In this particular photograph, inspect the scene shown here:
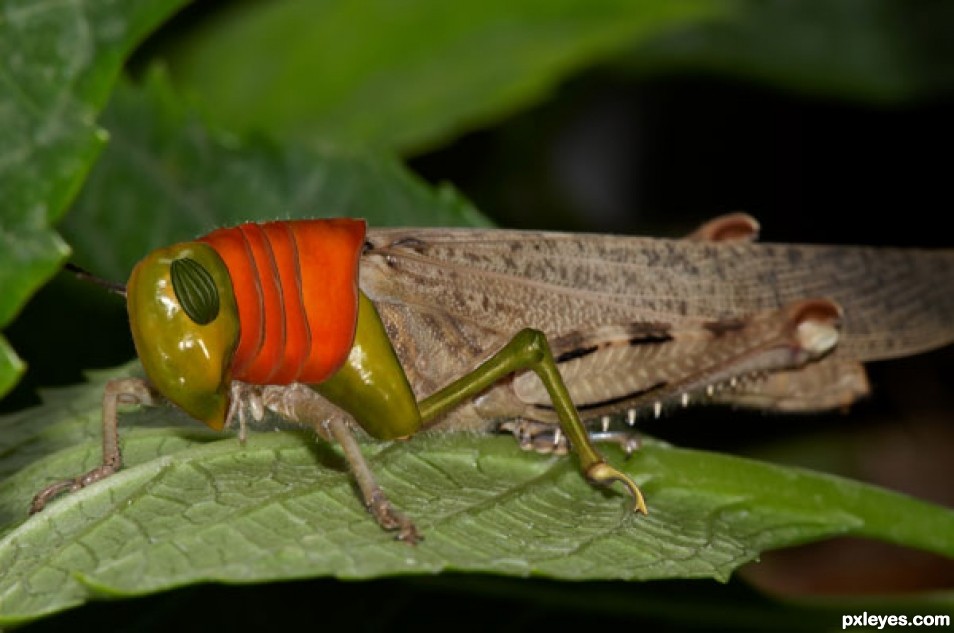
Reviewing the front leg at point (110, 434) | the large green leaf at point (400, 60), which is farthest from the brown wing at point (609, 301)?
the large green leaf at point (400, 60)

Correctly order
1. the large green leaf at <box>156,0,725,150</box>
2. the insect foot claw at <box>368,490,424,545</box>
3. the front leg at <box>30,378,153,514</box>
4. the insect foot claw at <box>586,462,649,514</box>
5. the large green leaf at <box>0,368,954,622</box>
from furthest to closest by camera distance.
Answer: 1. the large green leaf at <box>156,0,725,150</box>
2. the insect foot claw at <box>586,462,649,514</box>
3. the front leg at <box>30,378,153,514</box>
4. the insect foot claw at <box>368,490,424,545</box>
5. the large green leaf at <box>0,368,954,622</box>

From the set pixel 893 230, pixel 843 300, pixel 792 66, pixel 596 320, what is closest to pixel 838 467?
pixel 893 230

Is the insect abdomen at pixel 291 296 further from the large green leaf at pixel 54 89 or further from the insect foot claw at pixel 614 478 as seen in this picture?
the insect foot claw at pixel 614 478

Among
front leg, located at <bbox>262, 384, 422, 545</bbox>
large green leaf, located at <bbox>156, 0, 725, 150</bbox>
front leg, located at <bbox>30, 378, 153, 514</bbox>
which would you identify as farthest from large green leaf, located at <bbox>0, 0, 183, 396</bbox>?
large green leaf, located at <bbox>156, 0, 725, 150</bbox>

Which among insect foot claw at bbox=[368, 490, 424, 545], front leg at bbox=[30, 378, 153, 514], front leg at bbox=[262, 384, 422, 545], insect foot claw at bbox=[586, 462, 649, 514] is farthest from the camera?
insect foot claw at bbox=[586, 462, 649, 514]

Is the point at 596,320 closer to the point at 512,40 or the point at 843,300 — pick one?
the point at 843,300

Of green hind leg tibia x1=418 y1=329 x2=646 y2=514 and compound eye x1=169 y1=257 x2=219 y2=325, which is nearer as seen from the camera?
compound eye x1=169 y1=257 x2=219 y2=325

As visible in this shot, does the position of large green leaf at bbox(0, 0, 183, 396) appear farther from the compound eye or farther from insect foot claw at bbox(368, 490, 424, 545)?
insect foot claw at bbox(368, 490, 424, 545)
